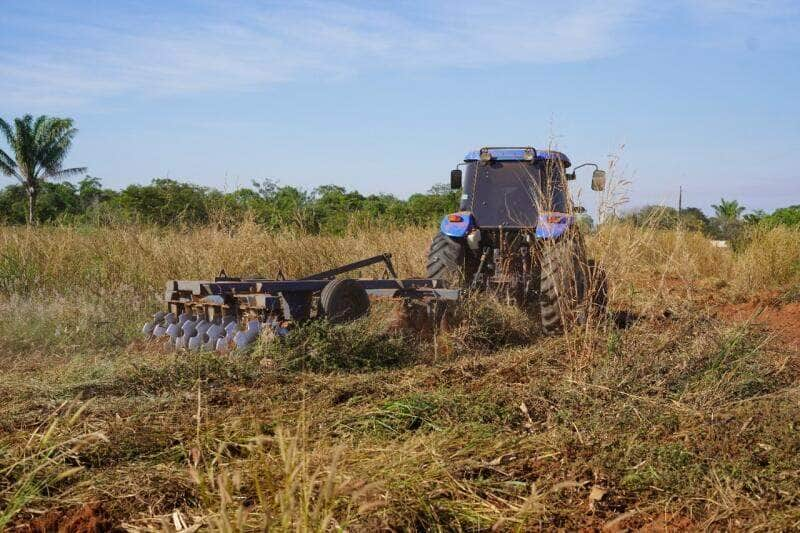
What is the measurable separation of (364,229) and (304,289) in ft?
24.4

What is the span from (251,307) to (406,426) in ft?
8.54

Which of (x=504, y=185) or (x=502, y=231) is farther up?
(x=504, y=185)

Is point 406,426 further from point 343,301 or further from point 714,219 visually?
point 714,219

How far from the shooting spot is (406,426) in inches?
165

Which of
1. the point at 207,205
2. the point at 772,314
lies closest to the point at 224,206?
the point at 207,205

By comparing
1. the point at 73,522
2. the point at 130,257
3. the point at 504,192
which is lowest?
the point at 73,522

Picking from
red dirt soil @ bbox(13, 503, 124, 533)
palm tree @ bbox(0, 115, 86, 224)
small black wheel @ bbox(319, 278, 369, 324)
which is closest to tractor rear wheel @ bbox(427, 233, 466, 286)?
small black wheel @ bbox(319, 278, 369, 324)

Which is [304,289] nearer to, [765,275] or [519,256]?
A: [519,256]

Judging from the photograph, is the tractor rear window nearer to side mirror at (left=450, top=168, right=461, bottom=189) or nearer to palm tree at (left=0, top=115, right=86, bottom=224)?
side mirror at (left=450, top=168, right=461, bottom=189)

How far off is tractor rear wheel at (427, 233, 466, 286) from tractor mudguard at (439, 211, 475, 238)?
14 centimetres

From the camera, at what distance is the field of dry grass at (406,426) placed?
2.96 m

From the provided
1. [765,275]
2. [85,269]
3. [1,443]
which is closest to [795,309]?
[765,275]

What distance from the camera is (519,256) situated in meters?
8.50

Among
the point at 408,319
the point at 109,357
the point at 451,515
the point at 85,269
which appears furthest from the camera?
the point at 85,269
